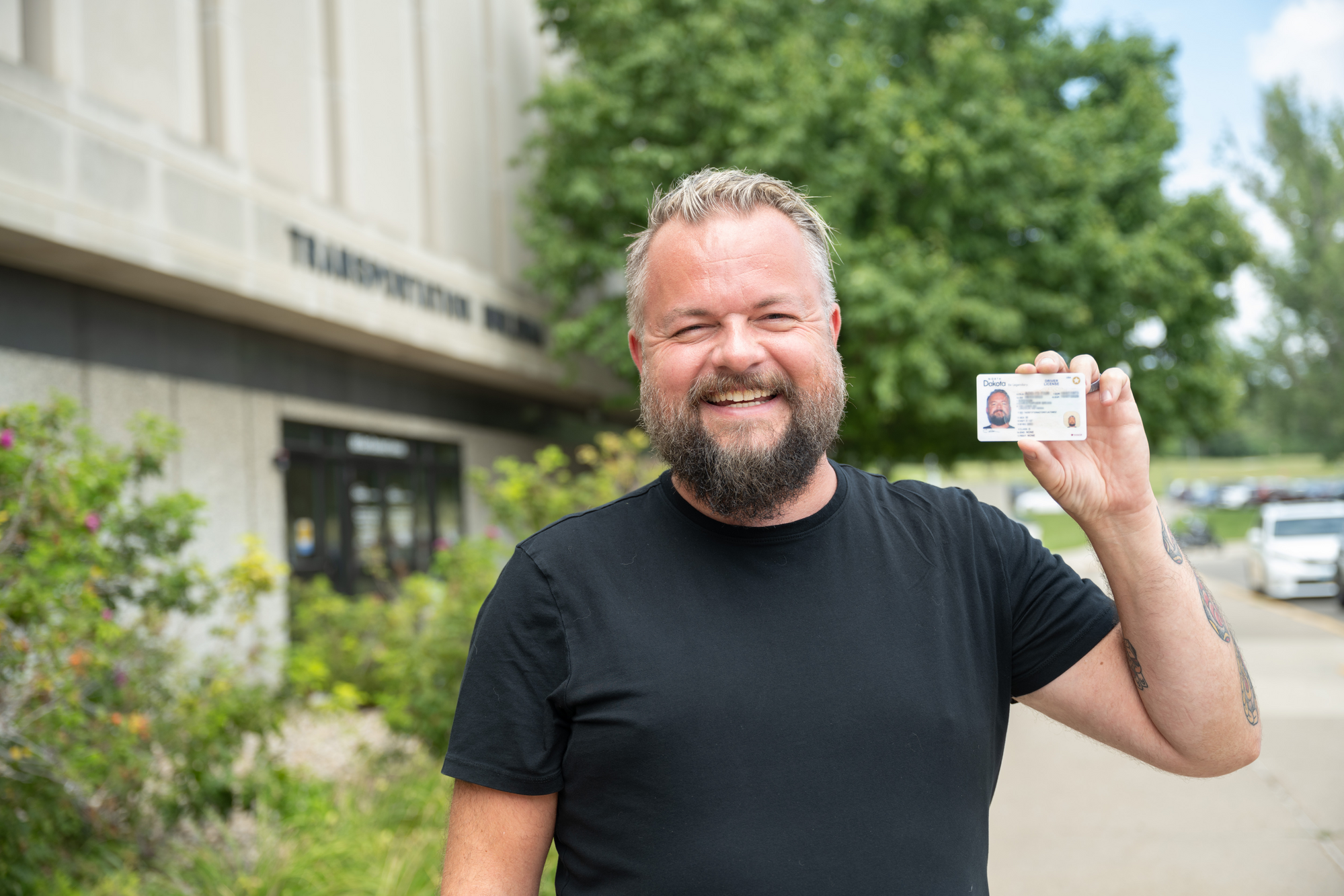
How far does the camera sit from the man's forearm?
1.68 meters

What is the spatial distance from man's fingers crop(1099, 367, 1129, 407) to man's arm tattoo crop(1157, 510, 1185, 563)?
205mm

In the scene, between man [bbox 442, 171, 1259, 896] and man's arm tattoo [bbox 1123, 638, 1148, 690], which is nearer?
man [bbox 442, 171, 1259, 896]

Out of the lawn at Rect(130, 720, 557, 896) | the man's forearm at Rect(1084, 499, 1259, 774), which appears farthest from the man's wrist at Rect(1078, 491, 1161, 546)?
the lawn at Rect(130, 720, 557, 896)

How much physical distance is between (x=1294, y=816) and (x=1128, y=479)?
529cm

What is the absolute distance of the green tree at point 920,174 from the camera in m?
12.1

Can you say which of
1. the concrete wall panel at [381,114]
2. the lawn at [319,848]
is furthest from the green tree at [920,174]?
the lawn at [319,848]

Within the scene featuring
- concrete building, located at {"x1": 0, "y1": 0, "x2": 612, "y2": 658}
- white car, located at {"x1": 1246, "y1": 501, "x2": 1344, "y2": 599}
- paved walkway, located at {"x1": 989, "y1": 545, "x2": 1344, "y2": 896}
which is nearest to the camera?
paved walkway, located at {"x1": 989, "y1": 545, "x2": 1344, "y2": 896}

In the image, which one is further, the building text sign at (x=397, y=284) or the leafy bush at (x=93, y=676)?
the building text sign at (x=397, y=284)

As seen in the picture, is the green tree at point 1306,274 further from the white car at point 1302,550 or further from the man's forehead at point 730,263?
the man's forehead at point 730,263

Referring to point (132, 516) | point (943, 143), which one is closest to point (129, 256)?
point (132, 516)

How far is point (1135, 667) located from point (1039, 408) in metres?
0.48

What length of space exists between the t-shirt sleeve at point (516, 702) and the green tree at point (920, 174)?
1023cm

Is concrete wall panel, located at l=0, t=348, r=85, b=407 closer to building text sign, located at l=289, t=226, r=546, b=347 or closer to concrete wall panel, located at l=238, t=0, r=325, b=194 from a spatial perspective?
building text sign, located at l=289, t=226, r=546, b=347

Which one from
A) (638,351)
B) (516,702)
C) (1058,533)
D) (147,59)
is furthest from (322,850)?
(1058,533)
